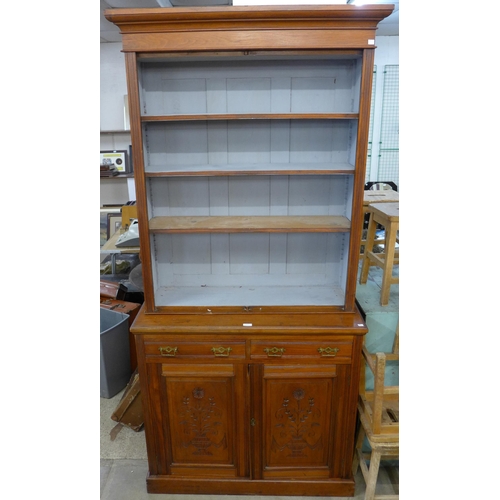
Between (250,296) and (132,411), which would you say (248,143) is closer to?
(250,296)

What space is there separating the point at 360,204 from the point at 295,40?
29.8 inches

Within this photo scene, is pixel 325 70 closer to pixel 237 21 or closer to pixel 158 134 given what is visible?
pixel 237 21

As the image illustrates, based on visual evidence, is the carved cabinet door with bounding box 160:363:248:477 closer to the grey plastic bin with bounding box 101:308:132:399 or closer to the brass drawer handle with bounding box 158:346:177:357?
the brass drawer handle with bounding box 158:346:177:357

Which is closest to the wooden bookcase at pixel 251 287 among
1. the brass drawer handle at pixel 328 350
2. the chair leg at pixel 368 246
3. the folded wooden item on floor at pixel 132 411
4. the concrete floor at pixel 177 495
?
the brass drawer handle at pixel 328 350

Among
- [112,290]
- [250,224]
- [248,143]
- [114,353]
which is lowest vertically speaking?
[114,353]

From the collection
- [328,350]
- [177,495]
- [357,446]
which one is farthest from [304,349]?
[177,495]

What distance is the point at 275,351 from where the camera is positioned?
188cm

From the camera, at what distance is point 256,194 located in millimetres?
2162

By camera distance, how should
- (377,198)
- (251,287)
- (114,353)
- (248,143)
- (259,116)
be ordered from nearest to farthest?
(259,116) < (248,143) < (251,287) < (377,198) < (114,353)

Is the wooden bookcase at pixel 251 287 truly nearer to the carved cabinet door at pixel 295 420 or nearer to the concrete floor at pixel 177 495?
the carved cabinet door at pixel 295 420

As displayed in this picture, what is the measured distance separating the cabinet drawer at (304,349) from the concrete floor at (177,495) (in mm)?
291

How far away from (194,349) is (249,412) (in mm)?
431

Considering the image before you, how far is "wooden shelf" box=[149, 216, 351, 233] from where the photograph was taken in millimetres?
1902

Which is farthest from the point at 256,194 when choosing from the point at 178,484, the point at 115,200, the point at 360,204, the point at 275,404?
the point at 115,200
